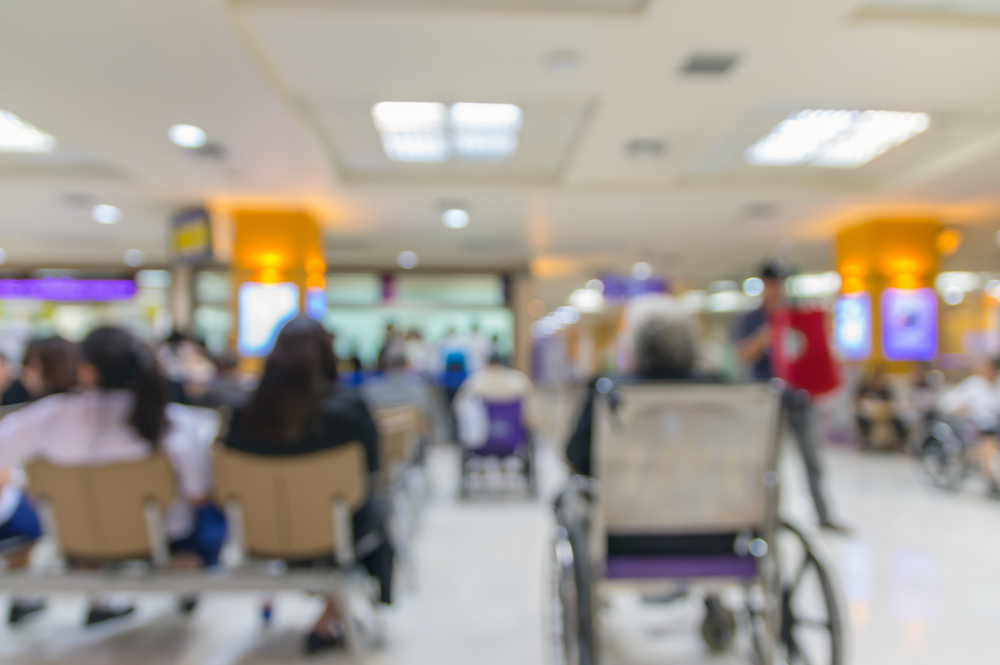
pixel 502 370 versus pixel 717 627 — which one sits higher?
pixel 502 370

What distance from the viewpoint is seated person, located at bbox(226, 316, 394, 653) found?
2.19m

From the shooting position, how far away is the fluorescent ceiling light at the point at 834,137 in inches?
215

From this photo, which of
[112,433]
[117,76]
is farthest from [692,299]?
[112,433]


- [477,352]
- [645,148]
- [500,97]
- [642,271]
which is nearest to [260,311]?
[477,352]

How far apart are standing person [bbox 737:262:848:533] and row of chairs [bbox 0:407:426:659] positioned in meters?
2.62

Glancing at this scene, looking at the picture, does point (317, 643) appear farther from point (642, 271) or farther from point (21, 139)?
point (642, 271)

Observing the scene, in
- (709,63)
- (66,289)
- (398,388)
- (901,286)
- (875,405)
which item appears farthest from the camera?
(66,289)

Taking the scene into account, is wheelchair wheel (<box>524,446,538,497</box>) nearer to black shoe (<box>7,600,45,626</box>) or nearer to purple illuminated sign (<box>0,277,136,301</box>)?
black shoe (<box>7,600,45,626</box>)

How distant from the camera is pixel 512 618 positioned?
274 centimetres

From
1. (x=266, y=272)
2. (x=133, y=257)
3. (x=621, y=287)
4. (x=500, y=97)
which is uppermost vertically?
(x=500, y=97)

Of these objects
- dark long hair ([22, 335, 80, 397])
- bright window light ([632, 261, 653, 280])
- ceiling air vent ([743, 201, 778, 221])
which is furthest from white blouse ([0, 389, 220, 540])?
bright window light ([632, 261, 653, 280])

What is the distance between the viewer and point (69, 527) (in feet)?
7.38

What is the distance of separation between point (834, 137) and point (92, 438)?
252 inches

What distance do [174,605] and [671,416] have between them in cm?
246
